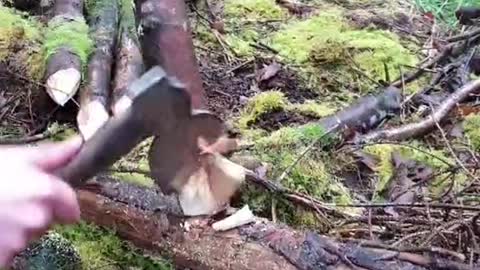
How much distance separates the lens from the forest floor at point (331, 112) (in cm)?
271

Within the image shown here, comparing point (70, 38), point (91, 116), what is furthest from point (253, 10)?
point (91, 116)

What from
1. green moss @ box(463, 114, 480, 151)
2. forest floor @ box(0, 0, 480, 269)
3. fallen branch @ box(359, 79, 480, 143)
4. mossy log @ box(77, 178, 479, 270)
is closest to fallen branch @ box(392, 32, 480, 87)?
forest floor @ box(0, 0, 480, 269)

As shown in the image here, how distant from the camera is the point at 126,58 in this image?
3.76m

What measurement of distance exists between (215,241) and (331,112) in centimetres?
158

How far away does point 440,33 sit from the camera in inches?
200

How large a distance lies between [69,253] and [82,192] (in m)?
0.21

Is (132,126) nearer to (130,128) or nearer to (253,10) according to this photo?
(130,128)

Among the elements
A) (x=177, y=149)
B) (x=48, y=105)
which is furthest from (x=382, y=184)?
(x=177, y=149)

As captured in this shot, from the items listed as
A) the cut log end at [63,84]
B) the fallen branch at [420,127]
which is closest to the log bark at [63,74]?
the cut log end at [63,84]

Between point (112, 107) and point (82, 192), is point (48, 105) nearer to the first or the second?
point (112, 107)

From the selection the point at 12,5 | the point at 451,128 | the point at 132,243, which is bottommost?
the point at 451,128

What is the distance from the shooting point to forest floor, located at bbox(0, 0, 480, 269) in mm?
2715

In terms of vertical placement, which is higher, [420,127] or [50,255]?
[50,255]

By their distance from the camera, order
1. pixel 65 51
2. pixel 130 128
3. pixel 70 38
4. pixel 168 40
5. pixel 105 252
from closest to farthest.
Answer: pixel 130 128, pixel 105 252, pixel 168 40, pixel 65 51, pixel 70 38
